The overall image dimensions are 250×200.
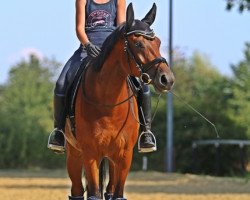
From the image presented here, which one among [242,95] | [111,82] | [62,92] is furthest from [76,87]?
[242,95]

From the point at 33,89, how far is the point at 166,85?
54629 millimetres

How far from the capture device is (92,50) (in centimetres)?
1012

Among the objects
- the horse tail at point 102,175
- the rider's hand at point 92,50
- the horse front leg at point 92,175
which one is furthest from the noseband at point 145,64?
the horse tail at point 102,175

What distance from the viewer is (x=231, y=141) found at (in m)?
33.7

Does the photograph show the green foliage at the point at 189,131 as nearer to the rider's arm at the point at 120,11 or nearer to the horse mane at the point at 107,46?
the rider's arm at the point at 120,11

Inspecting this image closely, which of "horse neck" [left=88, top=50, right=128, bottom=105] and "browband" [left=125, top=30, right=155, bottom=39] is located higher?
"browband" [left=125, top=30, right=155, bottom=39]

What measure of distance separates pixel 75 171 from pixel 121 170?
4.55 feet

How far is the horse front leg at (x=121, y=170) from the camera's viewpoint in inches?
391

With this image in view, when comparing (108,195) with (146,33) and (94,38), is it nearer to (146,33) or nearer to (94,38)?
(94,38)

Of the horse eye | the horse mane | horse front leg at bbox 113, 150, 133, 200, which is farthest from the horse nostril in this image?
horse front leg at bbox 113, 150, 133, 200

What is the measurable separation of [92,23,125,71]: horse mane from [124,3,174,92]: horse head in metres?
0.20

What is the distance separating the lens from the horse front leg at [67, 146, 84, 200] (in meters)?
11.1

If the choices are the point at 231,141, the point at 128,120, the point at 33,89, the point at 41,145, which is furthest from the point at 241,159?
the point at 33,89

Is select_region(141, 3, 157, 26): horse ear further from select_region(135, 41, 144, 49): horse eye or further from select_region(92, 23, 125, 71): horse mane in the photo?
select_region(135, 41, 144, 49): horse eye
